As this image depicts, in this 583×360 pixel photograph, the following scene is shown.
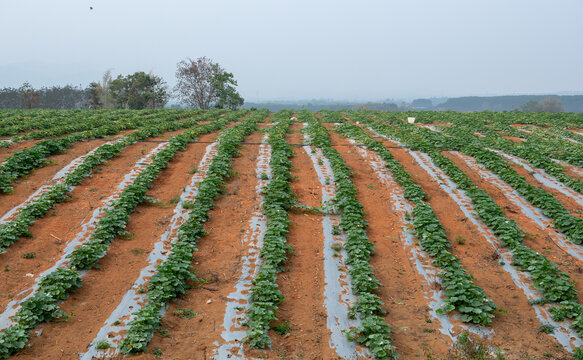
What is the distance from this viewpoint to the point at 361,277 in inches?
226

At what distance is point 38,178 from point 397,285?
9360 mm

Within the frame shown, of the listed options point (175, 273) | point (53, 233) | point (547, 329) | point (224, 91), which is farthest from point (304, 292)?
point (224, 91)

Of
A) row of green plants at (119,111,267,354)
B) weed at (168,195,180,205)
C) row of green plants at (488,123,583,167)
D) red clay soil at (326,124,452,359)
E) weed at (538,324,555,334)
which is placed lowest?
weed at (538,324,555,334)

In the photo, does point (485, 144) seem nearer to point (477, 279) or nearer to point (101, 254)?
point (477, 279)

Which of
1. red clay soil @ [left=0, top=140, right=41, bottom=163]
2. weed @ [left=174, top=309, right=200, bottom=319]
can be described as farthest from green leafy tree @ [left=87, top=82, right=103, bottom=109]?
weed @ [left=174, top=309, right=200, bottom=319]

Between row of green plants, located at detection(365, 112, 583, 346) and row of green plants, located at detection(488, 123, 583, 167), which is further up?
row of green plants, located at detection(488, 123, 583, 167)

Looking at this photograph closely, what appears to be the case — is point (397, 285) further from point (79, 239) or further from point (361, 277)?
point (79, 239)

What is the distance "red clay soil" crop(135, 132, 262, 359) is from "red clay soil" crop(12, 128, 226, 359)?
90 cm

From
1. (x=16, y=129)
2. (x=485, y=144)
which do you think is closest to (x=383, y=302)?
(x=485, y=144)

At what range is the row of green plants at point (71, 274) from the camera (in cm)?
422

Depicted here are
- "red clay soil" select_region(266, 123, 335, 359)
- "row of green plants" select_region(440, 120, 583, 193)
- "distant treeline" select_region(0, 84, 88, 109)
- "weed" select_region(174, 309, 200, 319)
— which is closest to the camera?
"red clay soil" select_region(266, 123, 335, 359)

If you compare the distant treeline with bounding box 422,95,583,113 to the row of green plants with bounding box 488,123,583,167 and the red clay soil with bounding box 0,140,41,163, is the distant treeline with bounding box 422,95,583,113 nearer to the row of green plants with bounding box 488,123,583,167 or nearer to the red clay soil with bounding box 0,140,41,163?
Answer: the row of green plants with bounding box 488,123,583,167

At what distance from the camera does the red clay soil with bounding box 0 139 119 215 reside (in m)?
7.98

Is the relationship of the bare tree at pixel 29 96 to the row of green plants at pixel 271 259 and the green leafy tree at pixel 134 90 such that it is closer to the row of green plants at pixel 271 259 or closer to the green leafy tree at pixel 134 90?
the green leafy tree at pixel 134 90
